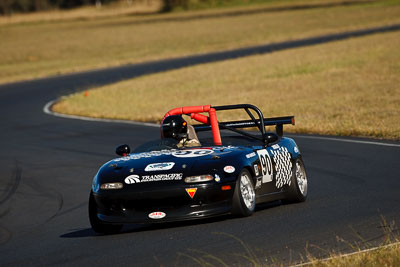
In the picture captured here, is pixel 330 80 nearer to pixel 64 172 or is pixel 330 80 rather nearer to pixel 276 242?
pixel 64 172

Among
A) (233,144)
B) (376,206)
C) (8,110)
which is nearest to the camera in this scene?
(376,206)

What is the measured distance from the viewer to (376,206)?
31.6 ft

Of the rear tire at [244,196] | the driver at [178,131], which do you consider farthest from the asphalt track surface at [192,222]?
the driver at [178,131]

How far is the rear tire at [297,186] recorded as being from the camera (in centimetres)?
1045

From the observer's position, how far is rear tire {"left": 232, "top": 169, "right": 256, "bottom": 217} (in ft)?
29.6

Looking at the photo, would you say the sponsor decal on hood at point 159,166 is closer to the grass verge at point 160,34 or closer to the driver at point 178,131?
the driver at point 178,131

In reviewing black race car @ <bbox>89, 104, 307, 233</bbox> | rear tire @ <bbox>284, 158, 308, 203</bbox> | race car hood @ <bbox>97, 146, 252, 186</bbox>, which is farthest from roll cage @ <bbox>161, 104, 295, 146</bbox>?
race car hood @ <bbox>97, 146, 252, 186</bbox>

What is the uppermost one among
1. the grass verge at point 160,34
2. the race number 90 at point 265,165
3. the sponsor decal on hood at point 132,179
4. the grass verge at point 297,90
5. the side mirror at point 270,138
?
the side mirror at point 270,138

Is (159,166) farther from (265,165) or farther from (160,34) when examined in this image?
(160,34)

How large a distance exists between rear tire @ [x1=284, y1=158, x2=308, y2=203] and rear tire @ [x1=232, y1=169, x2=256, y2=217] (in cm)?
107

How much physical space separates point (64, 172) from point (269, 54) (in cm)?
3065

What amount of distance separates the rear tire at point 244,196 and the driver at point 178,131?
115 cm

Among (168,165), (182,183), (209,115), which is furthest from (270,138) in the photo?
(182,183)

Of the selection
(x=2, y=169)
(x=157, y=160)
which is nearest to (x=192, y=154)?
(x=157, y=160)
